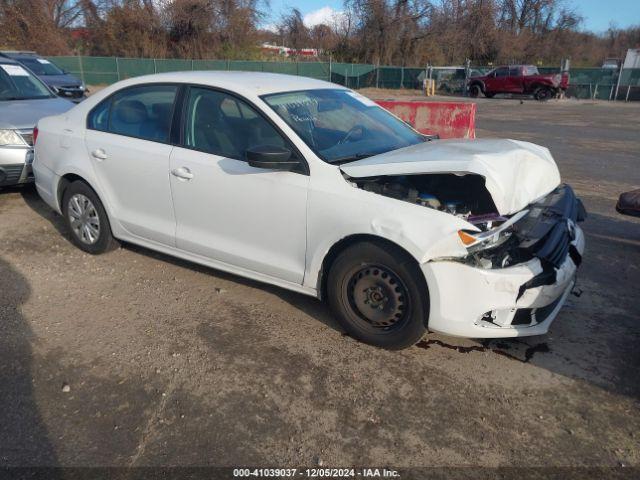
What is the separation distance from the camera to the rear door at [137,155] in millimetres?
4078

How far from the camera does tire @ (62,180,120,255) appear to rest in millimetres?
4648

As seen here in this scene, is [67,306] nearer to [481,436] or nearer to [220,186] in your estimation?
[220,186]

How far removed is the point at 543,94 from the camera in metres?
28.6

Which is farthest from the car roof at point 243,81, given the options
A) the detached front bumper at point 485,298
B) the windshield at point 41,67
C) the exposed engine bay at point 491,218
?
the windshield at point 41,67

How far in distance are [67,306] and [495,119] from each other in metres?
17.3

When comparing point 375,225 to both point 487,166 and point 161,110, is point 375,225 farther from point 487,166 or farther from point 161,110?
point 161,110

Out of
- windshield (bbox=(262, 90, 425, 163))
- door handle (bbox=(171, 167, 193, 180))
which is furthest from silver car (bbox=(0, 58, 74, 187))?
windshield (bbox=(262, 90, 425, 163))

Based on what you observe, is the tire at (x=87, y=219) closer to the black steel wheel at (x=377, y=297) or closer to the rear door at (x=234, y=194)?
the rear door at (x=234, y=194)

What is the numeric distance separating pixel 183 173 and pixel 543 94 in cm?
2921

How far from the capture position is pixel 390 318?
3.28 meters

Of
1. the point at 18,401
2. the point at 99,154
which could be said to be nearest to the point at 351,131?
the point at 99,154

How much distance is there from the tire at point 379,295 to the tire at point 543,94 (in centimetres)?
2910

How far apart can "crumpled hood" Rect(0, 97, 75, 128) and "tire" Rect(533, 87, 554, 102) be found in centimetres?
2722

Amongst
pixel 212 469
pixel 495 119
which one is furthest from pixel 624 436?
pixel 495 119
